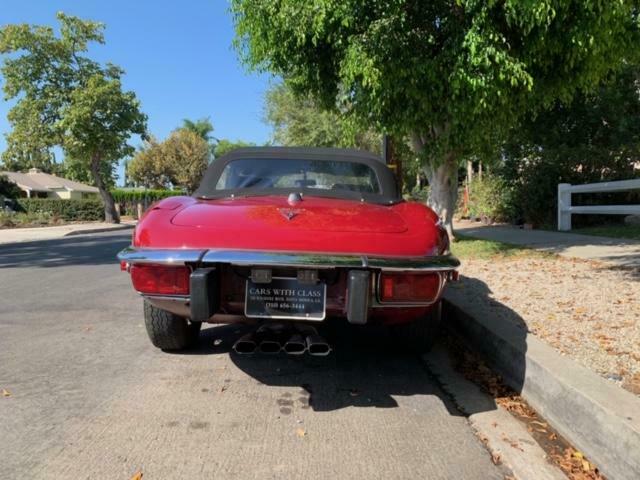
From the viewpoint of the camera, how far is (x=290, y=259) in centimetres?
301

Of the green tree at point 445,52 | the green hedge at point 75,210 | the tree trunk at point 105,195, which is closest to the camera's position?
the green tree at point 445,52

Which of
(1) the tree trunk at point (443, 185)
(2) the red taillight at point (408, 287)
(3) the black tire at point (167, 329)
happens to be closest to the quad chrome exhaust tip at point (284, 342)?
(2) the red taillight at point (408, 287)

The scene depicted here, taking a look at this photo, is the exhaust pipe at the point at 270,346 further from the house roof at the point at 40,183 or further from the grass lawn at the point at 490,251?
the house roof at the point at 40,183

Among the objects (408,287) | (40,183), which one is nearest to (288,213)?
(408,287)

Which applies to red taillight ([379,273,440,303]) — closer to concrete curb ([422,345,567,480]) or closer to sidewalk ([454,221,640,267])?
concrete curb ([422,345,567,480])

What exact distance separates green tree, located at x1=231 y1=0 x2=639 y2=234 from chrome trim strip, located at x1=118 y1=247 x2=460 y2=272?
4653mm

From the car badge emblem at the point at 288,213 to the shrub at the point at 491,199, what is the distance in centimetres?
1297

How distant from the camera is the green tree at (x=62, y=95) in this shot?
2795 cm

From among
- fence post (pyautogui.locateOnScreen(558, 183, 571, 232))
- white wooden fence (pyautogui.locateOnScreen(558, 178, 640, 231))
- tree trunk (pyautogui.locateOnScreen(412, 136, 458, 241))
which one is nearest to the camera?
tree trunk (pyautogui.locateOnScreen(412, 136, 458, 241))

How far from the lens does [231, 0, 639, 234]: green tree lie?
7133 millimetres

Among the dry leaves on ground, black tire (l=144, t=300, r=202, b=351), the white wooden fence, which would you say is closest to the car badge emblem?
black tire (l=144, t=300, r=202, b=351)

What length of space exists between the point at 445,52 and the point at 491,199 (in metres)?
10.5

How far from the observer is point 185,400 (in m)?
3.39

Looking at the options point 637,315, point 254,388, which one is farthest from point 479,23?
point 254,388
